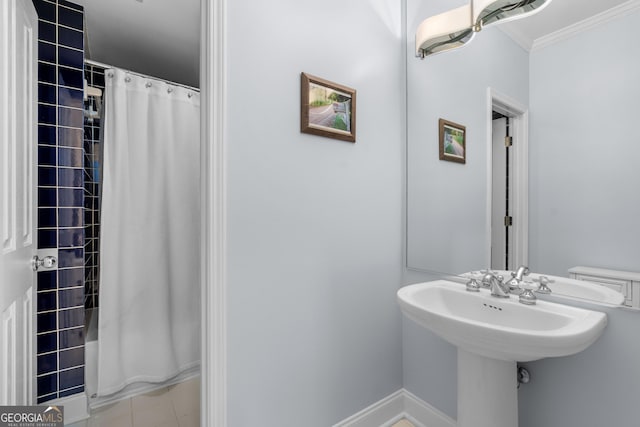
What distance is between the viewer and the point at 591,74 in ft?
3.69

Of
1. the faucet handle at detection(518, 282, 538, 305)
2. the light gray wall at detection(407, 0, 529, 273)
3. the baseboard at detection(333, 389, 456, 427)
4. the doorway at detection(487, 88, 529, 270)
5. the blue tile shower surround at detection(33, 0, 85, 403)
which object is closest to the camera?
the faucet handle at detection(518, 282, 538, 305)

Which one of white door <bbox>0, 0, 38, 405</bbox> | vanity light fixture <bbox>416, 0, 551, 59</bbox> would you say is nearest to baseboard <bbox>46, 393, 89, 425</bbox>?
white door <bbox>0, 0, 38, 405</bbox>

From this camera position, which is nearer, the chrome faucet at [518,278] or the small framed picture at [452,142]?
the chrome faucet at [518,278]

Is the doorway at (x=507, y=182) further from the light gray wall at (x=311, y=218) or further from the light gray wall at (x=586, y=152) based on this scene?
the light gray wall at (x=311, y=218)

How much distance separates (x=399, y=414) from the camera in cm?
171

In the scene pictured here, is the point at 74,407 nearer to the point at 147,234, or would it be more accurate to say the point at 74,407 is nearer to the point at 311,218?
the point at 147,234

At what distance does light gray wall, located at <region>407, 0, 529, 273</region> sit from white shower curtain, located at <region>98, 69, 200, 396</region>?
4.99 feet

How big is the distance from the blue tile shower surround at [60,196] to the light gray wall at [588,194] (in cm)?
231

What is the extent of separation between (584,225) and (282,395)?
137 cm

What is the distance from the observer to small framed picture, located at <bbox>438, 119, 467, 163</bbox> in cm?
155

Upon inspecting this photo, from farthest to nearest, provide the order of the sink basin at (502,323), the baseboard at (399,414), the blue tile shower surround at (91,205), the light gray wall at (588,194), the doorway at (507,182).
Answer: the blue tile shower surround at (91,205) → the baseboard at (399,414) → the doorway at (507,182) → the light gray wall at (588,194) → the sink basin at (502,323)

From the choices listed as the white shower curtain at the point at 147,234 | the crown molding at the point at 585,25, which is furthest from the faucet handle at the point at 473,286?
the white shower curtain at the point at 147,234

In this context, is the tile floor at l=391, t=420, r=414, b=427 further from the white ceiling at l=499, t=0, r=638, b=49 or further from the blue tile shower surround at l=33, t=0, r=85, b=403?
the white ceiling at l=499, t=0, r=638, b=49

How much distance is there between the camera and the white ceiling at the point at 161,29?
1.22 meters
